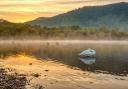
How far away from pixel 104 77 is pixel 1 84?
21.2 meters

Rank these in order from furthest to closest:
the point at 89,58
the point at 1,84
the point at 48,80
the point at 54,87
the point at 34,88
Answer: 1. the point at 89,58
2. the point at 48,80
3. the point at 54,87
4. the point at 34,88
5. the point at 1,84

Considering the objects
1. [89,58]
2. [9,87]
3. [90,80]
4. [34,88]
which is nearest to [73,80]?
[90,80]

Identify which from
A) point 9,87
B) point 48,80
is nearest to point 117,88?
point 48,80

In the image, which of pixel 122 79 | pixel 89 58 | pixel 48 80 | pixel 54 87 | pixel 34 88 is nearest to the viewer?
pixel 34 88

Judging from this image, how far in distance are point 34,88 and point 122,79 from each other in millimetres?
14875

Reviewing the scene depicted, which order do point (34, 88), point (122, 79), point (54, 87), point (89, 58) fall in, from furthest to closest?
1. point (89, 58)
2. point (122, 79)
3. point (54, 87)
4. point (34, 88)

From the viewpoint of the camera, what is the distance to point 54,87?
38031 mm

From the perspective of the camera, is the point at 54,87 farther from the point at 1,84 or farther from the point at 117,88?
the point at 1,84

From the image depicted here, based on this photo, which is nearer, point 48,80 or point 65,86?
point 65,86

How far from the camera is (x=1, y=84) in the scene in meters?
29.2

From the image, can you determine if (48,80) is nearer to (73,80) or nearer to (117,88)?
(73,80)

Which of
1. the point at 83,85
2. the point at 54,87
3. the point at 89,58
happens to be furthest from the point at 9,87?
the point at 89,58

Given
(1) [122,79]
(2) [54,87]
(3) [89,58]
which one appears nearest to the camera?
(2) [54,87]

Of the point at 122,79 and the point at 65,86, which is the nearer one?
the point at 65,86
